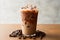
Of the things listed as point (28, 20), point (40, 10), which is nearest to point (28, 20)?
point (28, 20)

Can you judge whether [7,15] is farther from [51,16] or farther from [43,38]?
[43,38]

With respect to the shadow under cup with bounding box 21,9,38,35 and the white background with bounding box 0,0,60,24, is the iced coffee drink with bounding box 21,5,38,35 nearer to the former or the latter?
the shadow under cup with bounding box 21,9,38,35

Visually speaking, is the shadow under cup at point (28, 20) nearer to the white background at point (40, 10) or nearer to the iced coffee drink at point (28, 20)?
the iced coffee drink at point (28, 20)

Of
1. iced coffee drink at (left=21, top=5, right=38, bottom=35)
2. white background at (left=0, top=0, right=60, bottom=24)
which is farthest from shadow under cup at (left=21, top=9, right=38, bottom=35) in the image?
white background at (left=0, top=0, right=60, bottom=24)

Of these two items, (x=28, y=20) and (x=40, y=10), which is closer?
(x=28, y=20)

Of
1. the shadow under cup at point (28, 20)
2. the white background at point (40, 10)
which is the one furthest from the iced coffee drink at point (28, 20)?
the white background at point (40, 10)

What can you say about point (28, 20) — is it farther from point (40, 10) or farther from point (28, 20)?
point (40, 10)

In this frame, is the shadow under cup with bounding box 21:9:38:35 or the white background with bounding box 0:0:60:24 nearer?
the shadow under cup with bounding box 21:9:38:35
